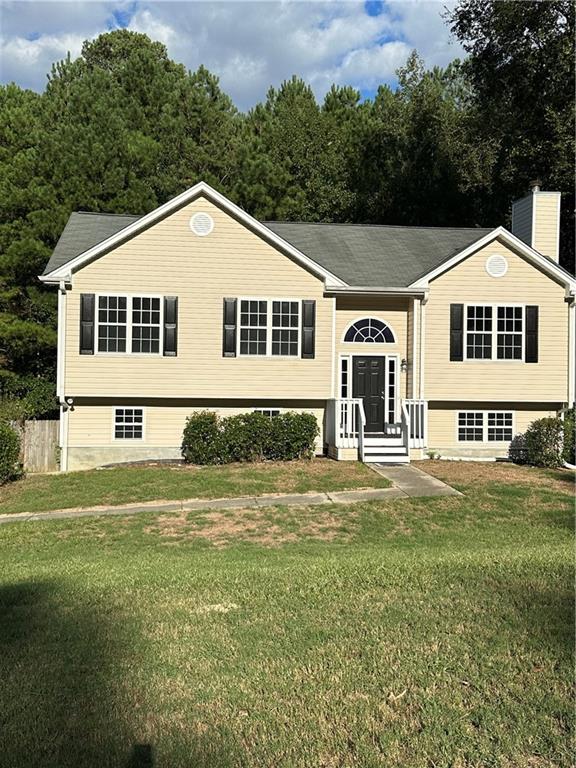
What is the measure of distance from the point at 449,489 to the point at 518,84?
19619 millimetres

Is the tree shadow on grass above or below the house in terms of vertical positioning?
below

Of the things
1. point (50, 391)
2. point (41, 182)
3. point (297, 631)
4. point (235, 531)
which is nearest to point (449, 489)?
point (235, 531)

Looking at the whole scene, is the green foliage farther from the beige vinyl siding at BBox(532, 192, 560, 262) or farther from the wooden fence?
the beige vinyl siding at BBox(532, 192, 560, 262)

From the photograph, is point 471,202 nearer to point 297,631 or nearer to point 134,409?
point 134,409

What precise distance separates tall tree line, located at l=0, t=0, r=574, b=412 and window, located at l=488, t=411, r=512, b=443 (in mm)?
11108

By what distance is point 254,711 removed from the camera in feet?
12.4

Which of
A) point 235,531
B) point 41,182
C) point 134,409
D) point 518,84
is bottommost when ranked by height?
point 235,531

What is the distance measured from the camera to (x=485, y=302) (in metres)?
17.0

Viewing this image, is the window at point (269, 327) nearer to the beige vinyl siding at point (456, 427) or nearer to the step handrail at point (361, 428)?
the step handrail at point (361, 428)

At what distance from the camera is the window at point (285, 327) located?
16.5 m

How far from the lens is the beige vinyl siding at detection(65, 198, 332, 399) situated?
52.3 feet

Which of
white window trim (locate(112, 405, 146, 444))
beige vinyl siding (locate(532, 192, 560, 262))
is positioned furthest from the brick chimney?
white window trim (locate(112, 405, 146, 444))

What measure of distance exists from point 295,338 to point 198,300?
268cm

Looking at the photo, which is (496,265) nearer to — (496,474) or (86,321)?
(496,474)
